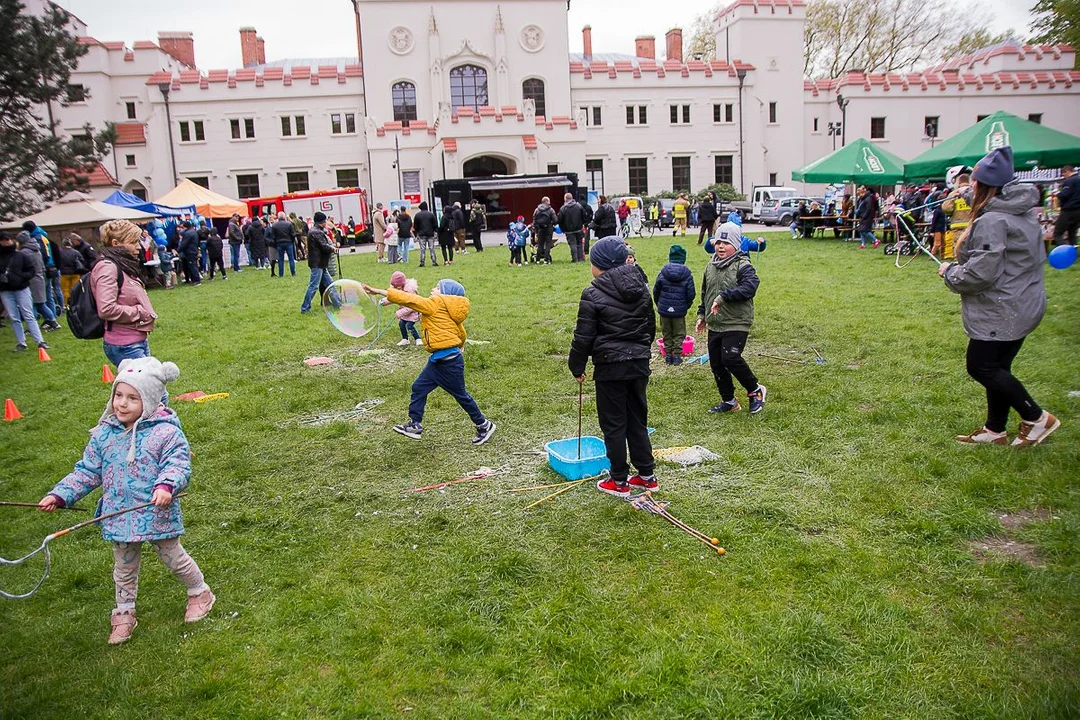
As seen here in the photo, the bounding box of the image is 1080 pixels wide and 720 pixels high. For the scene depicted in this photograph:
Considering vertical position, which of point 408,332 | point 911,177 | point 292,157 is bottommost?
point 408,332

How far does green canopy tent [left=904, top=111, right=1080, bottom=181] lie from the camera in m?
20.7

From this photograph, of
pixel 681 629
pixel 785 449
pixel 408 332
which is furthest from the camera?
pixel 408 332

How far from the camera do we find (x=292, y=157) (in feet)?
153

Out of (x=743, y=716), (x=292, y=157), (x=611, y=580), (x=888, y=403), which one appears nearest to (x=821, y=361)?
(x=888, y=403)

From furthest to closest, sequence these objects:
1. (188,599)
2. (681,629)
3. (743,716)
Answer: (188,599) → (681,629) → (743,716)

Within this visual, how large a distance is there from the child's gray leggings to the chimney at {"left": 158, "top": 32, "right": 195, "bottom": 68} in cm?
5597

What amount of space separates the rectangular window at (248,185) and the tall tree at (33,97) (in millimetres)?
23030

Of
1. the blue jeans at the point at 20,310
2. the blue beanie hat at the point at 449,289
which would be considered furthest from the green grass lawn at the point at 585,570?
the blue jeans at the point at 20,310

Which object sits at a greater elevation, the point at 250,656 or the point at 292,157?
the point at 292,157

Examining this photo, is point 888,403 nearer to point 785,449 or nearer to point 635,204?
point 785,449

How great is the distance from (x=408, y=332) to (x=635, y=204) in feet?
93.3

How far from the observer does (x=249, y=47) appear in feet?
184

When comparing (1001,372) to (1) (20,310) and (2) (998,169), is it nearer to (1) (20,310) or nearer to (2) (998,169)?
(2) (998,169)

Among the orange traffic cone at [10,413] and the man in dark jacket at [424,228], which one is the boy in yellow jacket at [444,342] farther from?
the man in dark jacket at [424,228]
